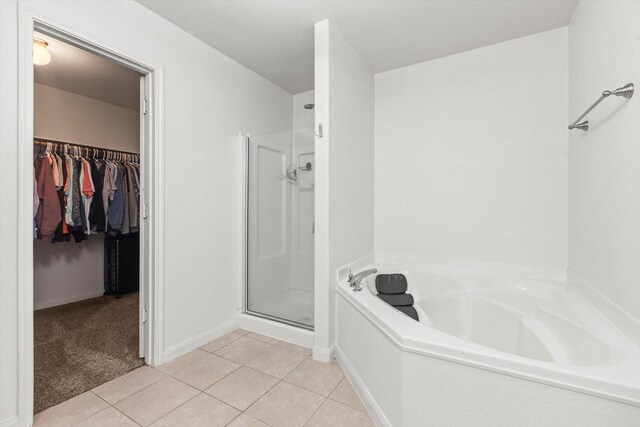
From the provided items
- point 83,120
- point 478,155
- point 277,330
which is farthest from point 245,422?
point 83,120

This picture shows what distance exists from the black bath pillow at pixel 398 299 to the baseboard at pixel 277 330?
23.7 inches

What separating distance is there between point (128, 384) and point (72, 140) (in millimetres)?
2961

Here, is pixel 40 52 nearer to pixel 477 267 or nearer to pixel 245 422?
pixel 245 422

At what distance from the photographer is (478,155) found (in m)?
2.41

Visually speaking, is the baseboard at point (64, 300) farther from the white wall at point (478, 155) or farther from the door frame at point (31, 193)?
the white wall at point (478, 155)

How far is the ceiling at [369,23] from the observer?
1.89 meters

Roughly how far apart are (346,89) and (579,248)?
6.23ft

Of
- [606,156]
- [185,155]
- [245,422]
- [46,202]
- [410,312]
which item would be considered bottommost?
[245,422]

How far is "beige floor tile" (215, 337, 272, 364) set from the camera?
210 cm

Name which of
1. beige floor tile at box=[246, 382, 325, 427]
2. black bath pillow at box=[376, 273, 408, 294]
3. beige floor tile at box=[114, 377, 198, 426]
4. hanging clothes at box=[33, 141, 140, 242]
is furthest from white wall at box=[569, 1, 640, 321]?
hanging clothes at box=[33, 141, 140, 242]

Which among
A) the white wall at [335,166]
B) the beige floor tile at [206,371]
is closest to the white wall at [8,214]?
the beige floor tile at [206,371]

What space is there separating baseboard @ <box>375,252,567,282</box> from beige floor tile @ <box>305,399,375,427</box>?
1.39 metres

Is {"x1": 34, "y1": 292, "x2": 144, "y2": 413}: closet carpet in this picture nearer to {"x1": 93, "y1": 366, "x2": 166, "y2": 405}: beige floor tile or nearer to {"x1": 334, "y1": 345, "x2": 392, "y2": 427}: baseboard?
Result: {"x1": 93, "y1": 366, "x2": 166, "y2": 405}: beige floor tile

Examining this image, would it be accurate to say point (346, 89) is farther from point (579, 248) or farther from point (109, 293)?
point (109, 293)
